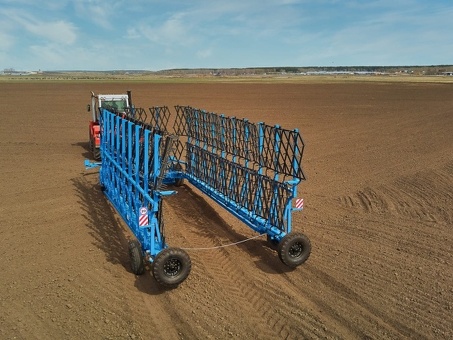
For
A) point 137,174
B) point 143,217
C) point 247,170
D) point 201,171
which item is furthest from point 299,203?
point 201,171

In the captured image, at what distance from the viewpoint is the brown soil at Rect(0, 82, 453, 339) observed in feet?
19.0

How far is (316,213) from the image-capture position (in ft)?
33.1

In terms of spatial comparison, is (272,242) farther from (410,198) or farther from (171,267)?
(410,198)

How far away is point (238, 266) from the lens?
7.47 m

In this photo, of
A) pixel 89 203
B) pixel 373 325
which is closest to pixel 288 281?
pixel 373 325

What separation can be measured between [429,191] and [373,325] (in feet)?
22.8

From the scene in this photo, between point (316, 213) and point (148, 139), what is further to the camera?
point (316, 213)

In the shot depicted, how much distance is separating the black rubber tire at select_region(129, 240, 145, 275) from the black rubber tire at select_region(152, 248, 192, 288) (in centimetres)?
61

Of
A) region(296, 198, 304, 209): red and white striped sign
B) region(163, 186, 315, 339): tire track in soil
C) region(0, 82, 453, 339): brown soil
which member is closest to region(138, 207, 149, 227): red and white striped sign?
region(0, 82, 453, 339): brown soil

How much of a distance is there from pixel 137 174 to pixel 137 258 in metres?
1.57

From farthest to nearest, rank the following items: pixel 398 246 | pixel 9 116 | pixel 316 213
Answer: pixel 9 116 → pixel 316 213 → pixel 398 246

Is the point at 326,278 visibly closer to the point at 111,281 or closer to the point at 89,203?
the point at 111,281

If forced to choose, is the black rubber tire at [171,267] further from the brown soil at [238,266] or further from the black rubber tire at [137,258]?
the black rubber tire at [137,258]

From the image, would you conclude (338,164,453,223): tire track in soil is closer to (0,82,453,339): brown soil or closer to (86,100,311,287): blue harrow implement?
(0,82,453,339): brown soil
